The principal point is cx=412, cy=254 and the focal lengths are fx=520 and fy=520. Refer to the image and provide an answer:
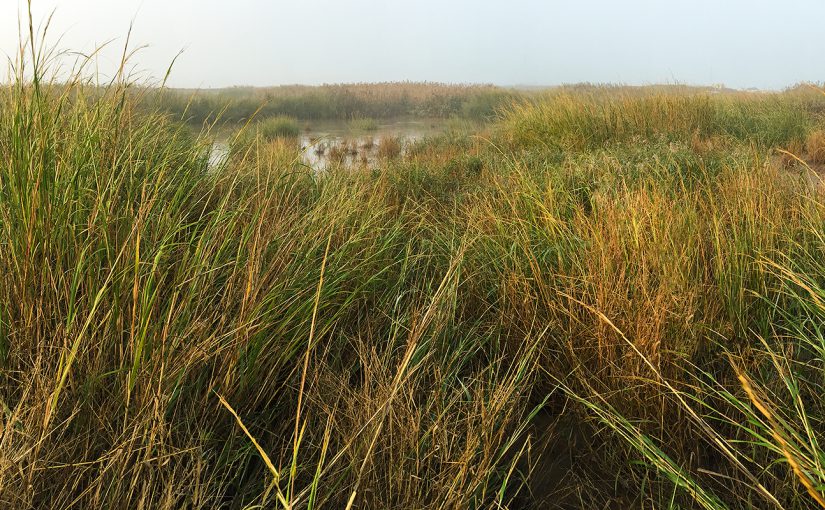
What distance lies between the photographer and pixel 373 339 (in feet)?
6.04

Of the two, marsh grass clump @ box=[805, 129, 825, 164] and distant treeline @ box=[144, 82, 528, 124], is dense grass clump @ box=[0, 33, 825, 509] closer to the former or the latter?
marsh grass clump @ box=[805, 129, 825, 164]

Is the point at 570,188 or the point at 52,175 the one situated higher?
the point at 52,175

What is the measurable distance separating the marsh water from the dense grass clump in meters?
1.61

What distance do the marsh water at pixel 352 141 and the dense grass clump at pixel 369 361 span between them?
1.61 meters

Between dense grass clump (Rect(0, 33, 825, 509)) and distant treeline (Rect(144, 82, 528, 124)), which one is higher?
distant treeline (Rect(144, 82, 528, 124))

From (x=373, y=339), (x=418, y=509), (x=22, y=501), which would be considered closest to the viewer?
(x=22, y=501)

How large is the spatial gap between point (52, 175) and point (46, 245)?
391 millimetres

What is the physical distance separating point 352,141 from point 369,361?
10.0m

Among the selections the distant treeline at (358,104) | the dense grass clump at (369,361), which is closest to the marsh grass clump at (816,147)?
the dense grass clump at (369,361)

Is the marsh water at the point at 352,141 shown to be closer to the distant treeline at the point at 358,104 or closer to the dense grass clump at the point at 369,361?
the distant treeline at the point at 358,104

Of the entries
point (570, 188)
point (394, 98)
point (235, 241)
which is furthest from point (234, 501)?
point (394, 98)

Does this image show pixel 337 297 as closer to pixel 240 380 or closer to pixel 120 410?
pixel 240 380

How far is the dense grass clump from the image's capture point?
1.10 metres

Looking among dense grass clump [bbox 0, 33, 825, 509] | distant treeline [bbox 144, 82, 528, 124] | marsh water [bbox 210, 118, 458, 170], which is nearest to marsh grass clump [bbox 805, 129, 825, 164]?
dense grass clump [bbox 0, 33, 825, 509]
